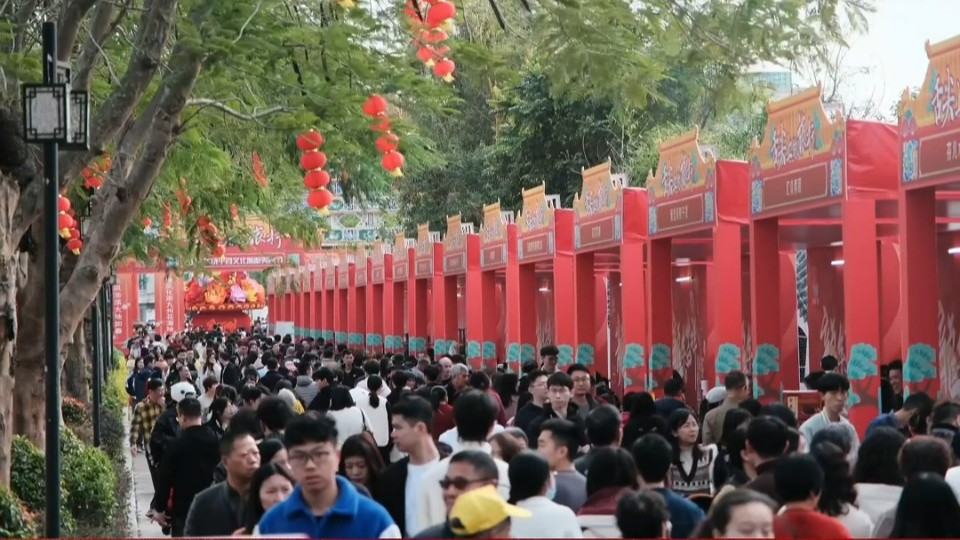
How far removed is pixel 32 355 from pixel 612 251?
1074 cm

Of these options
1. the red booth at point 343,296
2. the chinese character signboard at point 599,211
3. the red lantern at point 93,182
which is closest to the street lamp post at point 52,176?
the red lantern at point 93,182

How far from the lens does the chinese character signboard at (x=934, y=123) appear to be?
12.9 meters

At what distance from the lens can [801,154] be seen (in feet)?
50.4

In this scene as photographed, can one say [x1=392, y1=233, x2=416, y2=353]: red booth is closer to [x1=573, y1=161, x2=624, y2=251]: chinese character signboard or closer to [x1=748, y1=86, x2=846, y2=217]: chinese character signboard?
[x1=573, y1=161, x2=624, y2=251]: chinese character signboard

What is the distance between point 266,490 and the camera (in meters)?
7.47

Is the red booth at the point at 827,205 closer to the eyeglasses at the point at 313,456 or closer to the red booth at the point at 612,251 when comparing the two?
the red booth at the point at 612,251

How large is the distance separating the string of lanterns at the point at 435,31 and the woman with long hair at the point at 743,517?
222 inches

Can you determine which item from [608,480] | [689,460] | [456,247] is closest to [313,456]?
[608,480]

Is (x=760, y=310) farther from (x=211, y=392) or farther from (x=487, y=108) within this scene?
(x=487, y=108)

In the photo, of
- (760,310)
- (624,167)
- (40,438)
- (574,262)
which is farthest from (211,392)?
(624,167)

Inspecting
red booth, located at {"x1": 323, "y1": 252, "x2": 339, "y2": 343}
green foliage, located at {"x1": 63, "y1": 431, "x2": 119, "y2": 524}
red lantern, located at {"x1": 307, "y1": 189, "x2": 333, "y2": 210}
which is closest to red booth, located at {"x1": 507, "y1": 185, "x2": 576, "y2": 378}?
green foliage, located at {"x1": 63, "y1": 431, "x2": 119, "y2": 524}

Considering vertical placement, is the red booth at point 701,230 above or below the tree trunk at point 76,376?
above

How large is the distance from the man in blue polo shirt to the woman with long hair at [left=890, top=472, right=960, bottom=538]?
2.05 m

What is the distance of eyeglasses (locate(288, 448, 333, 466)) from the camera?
6.24 metres
